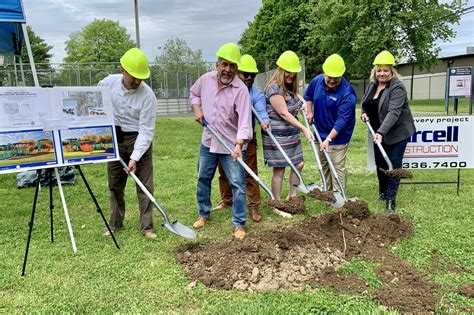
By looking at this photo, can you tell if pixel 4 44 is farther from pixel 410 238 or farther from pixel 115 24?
pixel 115 24

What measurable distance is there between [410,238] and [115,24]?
62959mm

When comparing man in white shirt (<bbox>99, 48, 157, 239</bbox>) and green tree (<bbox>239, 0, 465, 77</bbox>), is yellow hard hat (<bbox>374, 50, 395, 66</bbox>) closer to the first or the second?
man in white shirt (<bbox>99, 48, 157, 239</bbox>)

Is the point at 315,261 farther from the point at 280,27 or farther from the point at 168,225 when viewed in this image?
the point at 280,27

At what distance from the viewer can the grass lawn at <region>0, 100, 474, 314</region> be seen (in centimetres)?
307

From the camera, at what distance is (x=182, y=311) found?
3.01 meters

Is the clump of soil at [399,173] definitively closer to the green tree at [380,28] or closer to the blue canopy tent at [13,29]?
the blue canopy tent at [13,29]

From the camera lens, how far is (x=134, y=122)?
4.27m

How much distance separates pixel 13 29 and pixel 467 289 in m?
6.96

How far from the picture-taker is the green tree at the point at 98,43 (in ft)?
192

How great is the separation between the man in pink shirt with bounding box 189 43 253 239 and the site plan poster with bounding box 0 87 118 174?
0.97m

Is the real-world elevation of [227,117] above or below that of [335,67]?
below

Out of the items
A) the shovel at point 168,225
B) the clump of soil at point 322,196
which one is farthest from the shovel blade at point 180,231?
the clump of soil at point 322,196

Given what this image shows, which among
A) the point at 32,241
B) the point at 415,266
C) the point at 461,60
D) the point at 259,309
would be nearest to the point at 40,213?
the point at 32,241

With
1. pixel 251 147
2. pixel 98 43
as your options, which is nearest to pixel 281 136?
pixel 251 147
